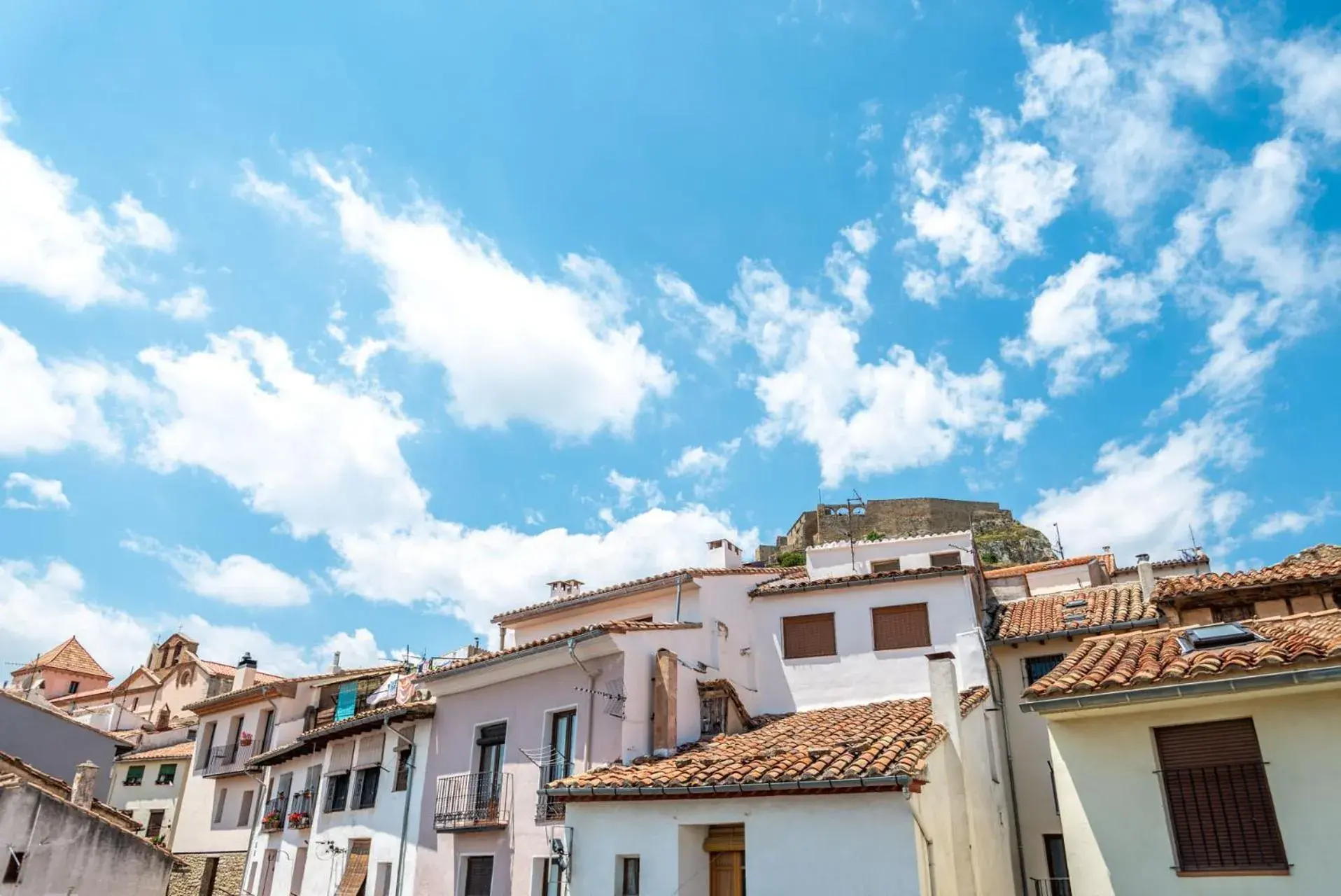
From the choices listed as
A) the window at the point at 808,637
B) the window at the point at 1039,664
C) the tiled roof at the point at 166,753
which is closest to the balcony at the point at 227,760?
the tiled roof at the point at 166,753

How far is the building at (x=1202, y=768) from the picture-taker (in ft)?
32.8

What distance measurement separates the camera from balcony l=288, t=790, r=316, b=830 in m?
25.5

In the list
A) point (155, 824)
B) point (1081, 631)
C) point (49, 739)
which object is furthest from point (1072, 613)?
point (155, 824)

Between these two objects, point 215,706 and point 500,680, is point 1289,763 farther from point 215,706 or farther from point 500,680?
point 215,706

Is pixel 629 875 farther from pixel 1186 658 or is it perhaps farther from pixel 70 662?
pixel 70 662

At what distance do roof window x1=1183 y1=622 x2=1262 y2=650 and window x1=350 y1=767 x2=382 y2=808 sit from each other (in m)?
18.5

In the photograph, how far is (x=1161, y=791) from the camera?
10727mm

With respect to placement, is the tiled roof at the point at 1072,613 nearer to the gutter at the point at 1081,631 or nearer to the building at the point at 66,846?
the gutter at the point at 1081,631

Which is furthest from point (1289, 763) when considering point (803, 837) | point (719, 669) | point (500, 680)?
point (500, 680)

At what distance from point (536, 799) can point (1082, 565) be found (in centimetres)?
2499

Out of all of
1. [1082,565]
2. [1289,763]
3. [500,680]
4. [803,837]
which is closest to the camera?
[1289,763]

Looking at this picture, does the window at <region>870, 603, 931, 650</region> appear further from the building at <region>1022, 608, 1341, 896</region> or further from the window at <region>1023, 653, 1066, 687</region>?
the building at <region>1022, 608, 1341, 896</region>

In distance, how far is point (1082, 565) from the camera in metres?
34.5

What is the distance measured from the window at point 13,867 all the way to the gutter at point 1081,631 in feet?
69.1
